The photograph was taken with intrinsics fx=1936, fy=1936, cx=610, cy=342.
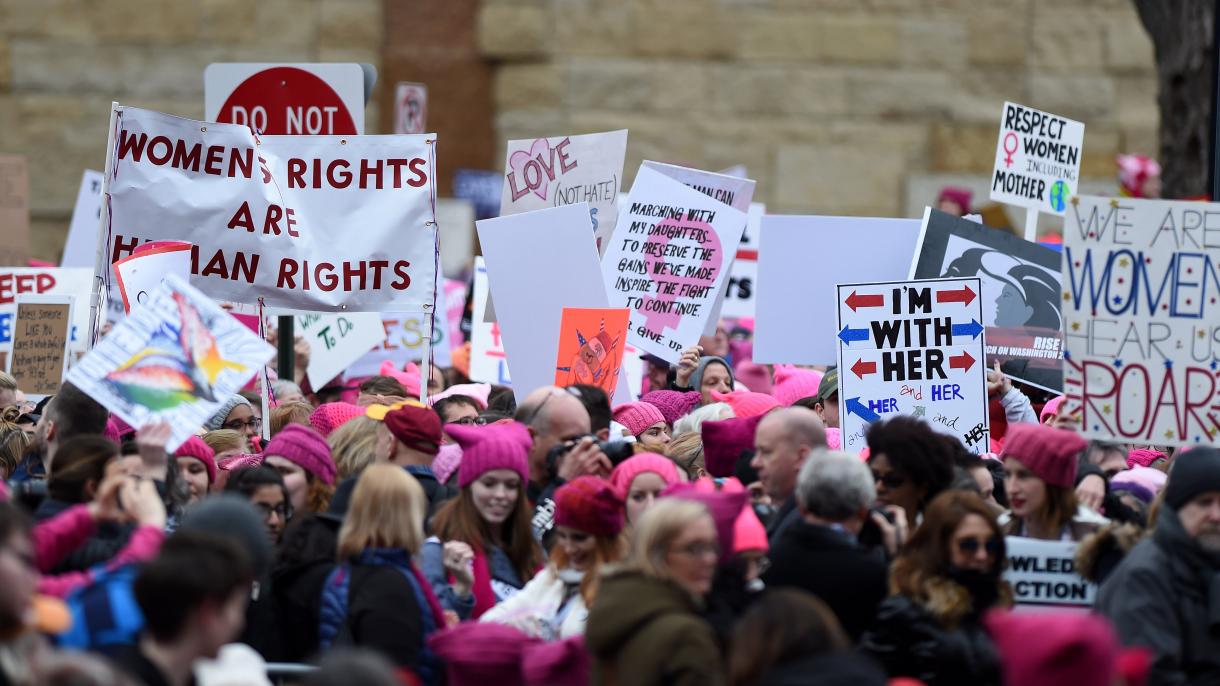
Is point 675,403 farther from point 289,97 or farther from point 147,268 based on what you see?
point 289,97

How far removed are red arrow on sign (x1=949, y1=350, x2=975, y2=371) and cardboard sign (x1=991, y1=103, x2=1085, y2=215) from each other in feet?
10.3

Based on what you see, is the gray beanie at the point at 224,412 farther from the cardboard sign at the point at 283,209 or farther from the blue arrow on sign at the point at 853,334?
the blue arrow on sign at the point at 853,334

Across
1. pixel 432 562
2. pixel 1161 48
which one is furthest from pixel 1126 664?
pixel 1161 48

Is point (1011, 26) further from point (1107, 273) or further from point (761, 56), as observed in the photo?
point (1107, 273)

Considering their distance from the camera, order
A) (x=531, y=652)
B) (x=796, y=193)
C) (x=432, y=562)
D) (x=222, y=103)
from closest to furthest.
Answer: (x=531, y=652)
(x=432, y=562)
(x=222, y=103)
(x=796, y=193)

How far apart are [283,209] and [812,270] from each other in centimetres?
264

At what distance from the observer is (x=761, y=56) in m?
18.2

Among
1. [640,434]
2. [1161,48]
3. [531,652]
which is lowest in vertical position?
[531,652]

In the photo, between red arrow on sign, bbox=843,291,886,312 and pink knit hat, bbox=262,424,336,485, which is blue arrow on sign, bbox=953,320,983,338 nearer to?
red arrow on sign, bbox=843,291,886,312

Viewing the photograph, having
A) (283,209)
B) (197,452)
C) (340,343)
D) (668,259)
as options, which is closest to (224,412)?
(283,209)

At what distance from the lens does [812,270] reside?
9602 mm

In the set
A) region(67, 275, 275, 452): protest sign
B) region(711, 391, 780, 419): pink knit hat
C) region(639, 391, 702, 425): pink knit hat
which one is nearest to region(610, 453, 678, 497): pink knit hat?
region(67, 275, 275, 452): protest sign

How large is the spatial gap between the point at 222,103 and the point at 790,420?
466 cm

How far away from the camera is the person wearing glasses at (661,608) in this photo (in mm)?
4734
